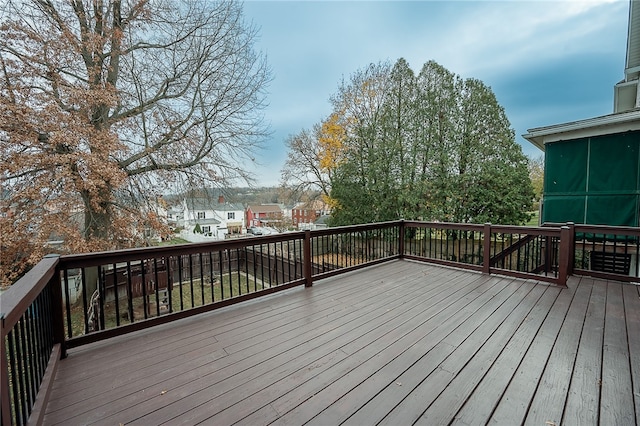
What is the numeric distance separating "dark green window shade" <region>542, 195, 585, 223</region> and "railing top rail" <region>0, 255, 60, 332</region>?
8.10 meters

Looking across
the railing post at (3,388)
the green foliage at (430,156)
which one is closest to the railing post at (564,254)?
the green foliage at (430,156)

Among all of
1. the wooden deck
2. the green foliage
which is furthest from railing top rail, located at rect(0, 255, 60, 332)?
the green foliage

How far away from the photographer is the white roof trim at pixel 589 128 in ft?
16.4

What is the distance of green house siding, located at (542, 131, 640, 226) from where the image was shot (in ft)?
17.1

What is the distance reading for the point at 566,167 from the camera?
592cm

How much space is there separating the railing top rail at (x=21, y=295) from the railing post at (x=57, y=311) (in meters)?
0.18

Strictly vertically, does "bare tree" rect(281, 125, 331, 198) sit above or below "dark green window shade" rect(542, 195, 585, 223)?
above

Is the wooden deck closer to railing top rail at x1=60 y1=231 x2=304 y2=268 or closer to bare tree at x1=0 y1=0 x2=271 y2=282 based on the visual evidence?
railing top rail at x1=60 y1=231 x2=304 y2=268

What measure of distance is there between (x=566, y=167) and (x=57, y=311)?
8.52 meters

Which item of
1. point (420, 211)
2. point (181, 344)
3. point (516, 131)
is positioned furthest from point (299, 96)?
point (181, 344)

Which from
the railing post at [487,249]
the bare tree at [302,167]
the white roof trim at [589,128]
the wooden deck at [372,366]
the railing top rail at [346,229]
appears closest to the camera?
the wooden deck at [372,366]

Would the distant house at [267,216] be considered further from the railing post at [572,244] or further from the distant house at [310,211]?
the railing post at [572,244]

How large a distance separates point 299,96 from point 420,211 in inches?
269

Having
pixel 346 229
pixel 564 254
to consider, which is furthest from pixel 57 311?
pixel 564 254
